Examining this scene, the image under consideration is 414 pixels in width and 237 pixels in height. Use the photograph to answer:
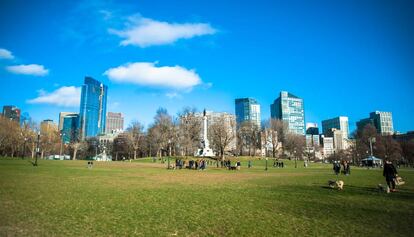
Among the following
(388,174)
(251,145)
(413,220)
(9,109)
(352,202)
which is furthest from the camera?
(9,109)

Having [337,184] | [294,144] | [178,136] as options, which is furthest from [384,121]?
[337,184]

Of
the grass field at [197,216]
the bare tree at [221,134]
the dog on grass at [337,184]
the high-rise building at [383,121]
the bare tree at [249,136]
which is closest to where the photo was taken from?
the grass field at [197,216]

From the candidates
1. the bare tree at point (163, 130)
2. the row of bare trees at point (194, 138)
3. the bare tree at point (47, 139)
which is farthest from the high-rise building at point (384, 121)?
the bare tree at point (47, 139)

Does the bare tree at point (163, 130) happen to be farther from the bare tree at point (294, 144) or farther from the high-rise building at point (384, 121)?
the high-rise building at point (384, 121)

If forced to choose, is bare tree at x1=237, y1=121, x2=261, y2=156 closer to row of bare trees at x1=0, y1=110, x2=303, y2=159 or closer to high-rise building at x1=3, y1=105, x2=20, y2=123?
row of bare trees at x1=0, y1=110, x2=303, y2=159

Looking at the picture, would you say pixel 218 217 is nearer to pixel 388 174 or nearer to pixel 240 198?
pixel 240 198

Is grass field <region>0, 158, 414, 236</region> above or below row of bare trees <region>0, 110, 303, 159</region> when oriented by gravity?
below

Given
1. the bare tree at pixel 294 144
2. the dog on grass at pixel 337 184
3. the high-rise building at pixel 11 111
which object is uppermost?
the high-rise building at pixel 11 111

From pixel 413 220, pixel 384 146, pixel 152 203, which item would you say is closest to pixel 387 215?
pixel 413 220

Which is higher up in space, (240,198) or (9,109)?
(9,109)

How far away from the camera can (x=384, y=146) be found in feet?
309

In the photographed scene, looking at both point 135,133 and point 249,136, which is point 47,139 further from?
point 249,136

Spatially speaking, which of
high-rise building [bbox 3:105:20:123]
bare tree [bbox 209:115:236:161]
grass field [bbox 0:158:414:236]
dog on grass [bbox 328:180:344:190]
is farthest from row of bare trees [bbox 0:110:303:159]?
grass field [bbox 0:158:414:236]

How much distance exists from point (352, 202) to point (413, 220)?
3.77 meters
